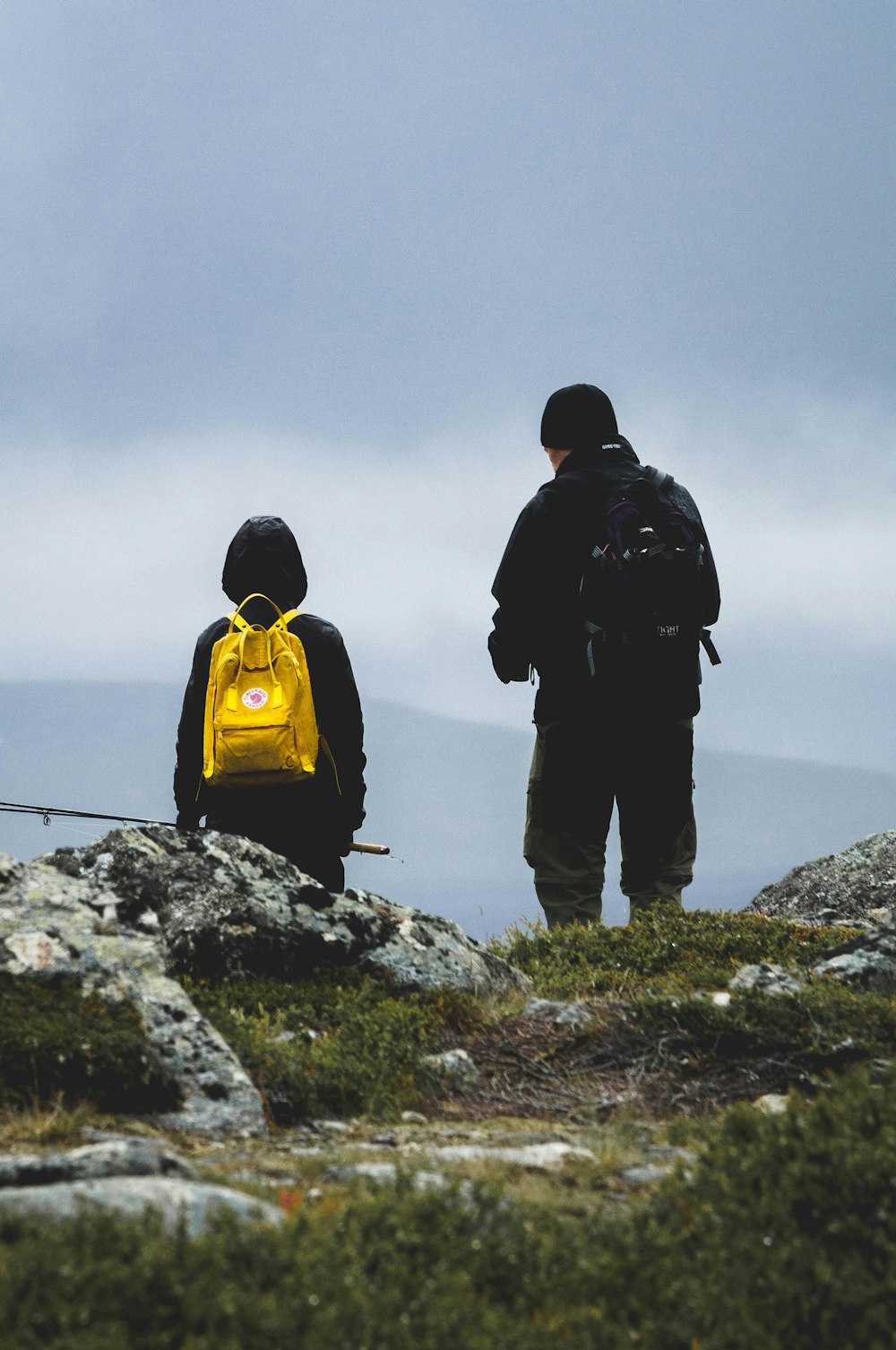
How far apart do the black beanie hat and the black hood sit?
8.30 ft

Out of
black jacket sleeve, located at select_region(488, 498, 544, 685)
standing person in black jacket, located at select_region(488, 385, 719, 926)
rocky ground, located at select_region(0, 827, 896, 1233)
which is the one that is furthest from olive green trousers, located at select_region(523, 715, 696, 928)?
rocky ground, located at select_region(0, 827, 896, 1233)

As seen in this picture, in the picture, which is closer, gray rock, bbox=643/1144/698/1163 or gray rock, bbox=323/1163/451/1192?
gray rock, bbox=323/1163/451/1192

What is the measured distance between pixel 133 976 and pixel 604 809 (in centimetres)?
478

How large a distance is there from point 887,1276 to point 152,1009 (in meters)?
3.71

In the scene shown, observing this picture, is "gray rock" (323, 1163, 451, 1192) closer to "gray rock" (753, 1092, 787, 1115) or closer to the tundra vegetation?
the tundra vegetation

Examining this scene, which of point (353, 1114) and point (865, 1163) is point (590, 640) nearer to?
point (353, 1114)

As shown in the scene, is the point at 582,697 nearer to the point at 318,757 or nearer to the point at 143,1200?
the point at 318,757

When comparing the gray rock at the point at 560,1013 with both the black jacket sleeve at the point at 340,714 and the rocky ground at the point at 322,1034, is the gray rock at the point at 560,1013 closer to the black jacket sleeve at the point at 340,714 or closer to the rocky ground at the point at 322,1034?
the rocky ground at the point at 322,1034

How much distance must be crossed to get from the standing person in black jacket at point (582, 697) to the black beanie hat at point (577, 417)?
1cm

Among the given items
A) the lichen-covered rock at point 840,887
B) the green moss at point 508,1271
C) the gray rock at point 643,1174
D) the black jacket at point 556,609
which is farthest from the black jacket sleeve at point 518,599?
the green moss at point 508,1271

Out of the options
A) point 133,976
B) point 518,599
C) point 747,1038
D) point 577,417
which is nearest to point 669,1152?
point 747,1038

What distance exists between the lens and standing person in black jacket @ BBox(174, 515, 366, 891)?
908 centimetres

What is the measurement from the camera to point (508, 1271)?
379cm

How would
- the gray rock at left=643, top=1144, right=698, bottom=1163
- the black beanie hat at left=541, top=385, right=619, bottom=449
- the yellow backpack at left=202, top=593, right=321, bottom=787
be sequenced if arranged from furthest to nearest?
the black beanie hat at left=541, top=385, right=619, bottom=449, the yellow backpack at left=202, top=593, right=321, bottom=787, the gray rock at left=643, top=1144, right=698, bottom=1163
